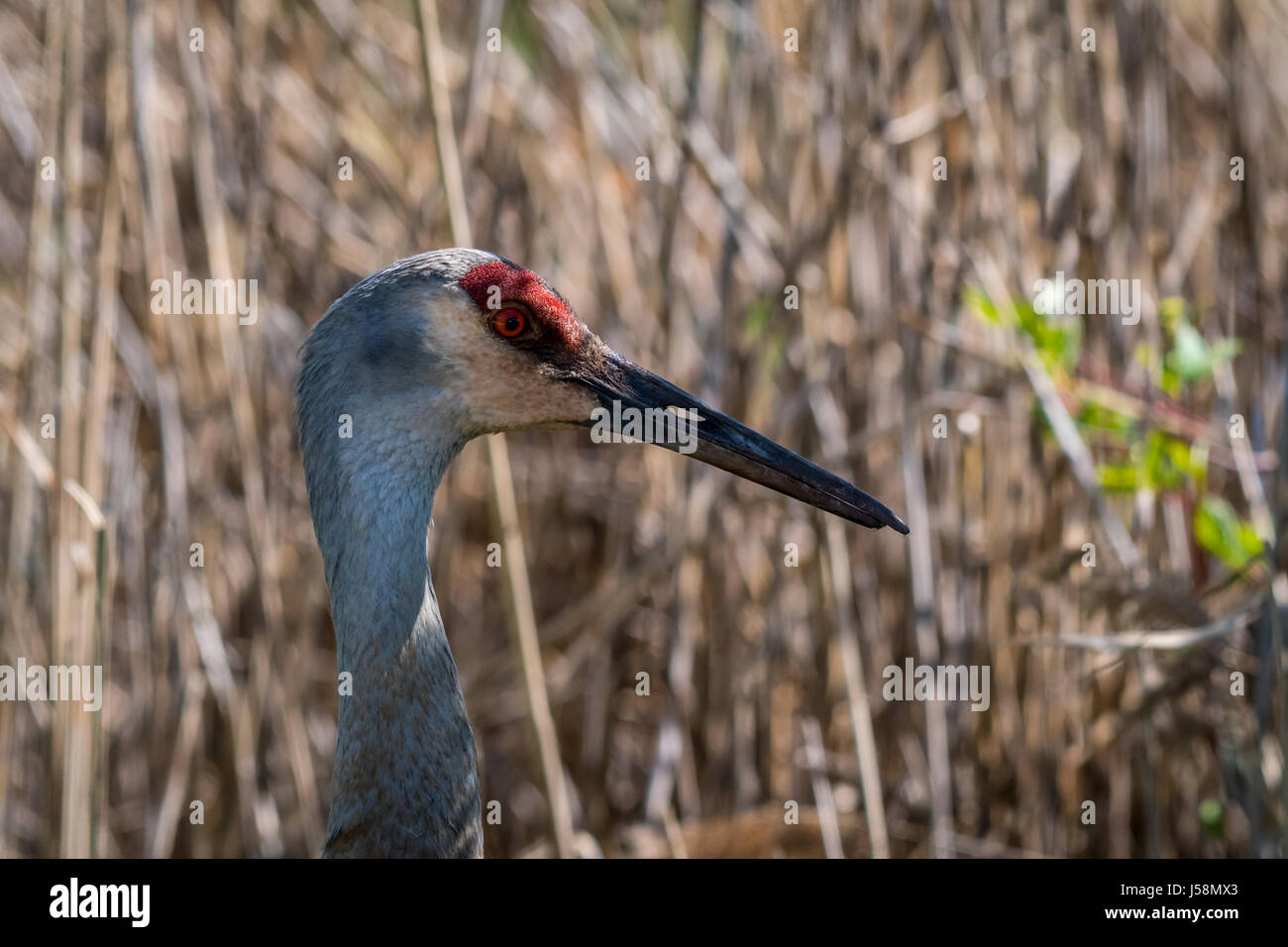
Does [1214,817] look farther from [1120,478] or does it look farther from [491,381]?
[491,381]

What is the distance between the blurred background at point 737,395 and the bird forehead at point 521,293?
116 centimetres

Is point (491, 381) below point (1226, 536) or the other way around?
the other way around

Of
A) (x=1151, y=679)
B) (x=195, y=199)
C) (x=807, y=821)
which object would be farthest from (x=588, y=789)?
(x=195, y=199)

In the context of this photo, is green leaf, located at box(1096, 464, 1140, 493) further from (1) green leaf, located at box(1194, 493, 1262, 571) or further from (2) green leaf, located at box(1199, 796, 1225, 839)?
(2) green leaf, located at box(1199, 796, 1225, 839)

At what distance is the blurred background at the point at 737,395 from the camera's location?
356cm

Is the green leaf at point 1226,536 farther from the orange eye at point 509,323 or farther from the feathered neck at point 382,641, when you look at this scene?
the feathered neck at point 382,641

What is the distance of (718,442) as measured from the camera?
2346mm

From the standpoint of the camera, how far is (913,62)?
12.8 feet

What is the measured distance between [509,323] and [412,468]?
310mm

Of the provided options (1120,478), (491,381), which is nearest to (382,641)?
(491,381)

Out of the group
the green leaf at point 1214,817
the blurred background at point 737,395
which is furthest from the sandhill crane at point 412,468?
the green leaf at point 1214,817

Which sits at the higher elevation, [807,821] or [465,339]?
[465,339]

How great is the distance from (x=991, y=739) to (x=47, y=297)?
10.2 ft
